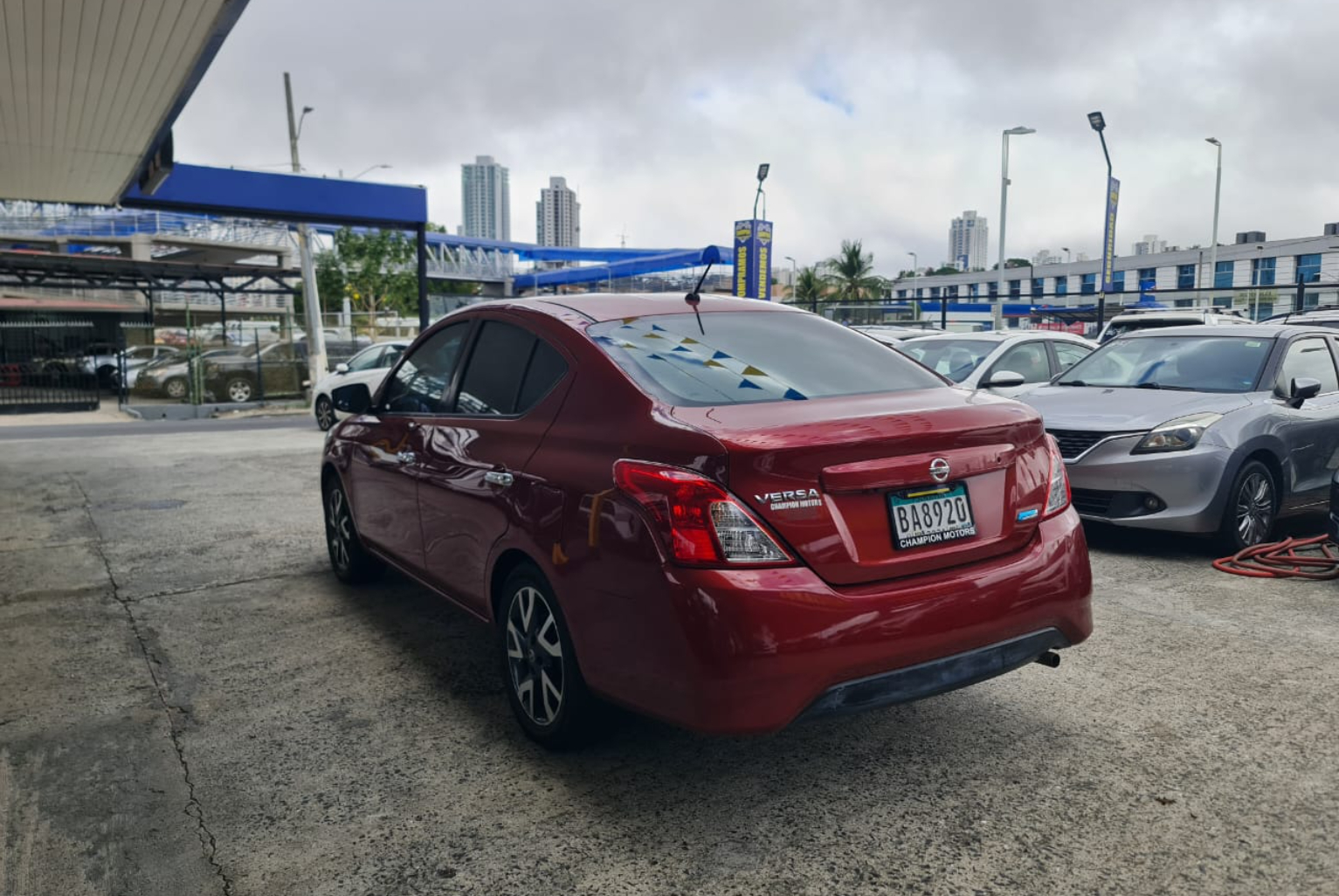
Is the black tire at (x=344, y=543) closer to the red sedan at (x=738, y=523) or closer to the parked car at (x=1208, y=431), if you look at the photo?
the red sedan at (x=738, y=523)

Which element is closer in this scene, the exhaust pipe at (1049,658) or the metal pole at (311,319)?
the exhaust pipe at (1049,658)

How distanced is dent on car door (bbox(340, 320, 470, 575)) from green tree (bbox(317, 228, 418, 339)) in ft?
174

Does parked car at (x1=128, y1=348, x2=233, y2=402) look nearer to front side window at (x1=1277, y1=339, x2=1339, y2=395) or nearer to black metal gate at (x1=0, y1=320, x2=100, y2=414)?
black metal gate at (x1=0, y1=320, x2=100, y2=414)

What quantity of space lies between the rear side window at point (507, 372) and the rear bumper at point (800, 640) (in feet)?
3.50

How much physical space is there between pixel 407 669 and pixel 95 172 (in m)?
13.7

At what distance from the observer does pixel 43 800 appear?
3.38m

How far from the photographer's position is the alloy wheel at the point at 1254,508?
262 inches

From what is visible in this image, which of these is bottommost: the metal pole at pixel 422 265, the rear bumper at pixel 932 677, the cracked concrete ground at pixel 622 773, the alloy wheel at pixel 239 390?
the alloy wheel at pixel 239 390

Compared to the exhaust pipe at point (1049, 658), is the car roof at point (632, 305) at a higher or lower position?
higher

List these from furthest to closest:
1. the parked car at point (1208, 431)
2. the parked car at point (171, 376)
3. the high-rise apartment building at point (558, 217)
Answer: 1. the high-rise apartment building at point (558, 217)
2. the parked car at point (171, 376)
3. the parked car at point (1208, 431)

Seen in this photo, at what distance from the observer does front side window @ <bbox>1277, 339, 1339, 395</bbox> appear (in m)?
7.30

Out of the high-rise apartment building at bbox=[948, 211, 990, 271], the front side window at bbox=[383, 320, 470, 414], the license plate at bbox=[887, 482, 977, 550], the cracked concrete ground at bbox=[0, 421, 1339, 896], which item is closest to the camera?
the cracked concrete ground at bbox=[0, 421, 1339, 896]

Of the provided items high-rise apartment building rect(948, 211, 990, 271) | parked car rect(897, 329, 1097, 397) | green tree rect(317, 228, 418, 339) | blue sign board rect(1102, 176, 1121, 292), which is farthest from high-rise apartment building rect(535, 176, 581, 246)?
parked car rect(897, 329, 1097, 397)

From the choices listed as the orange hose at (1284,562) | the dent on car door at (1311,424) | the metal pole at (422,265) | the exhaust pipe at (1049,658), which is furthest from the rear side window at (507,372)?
the metal pole at (422,265)
